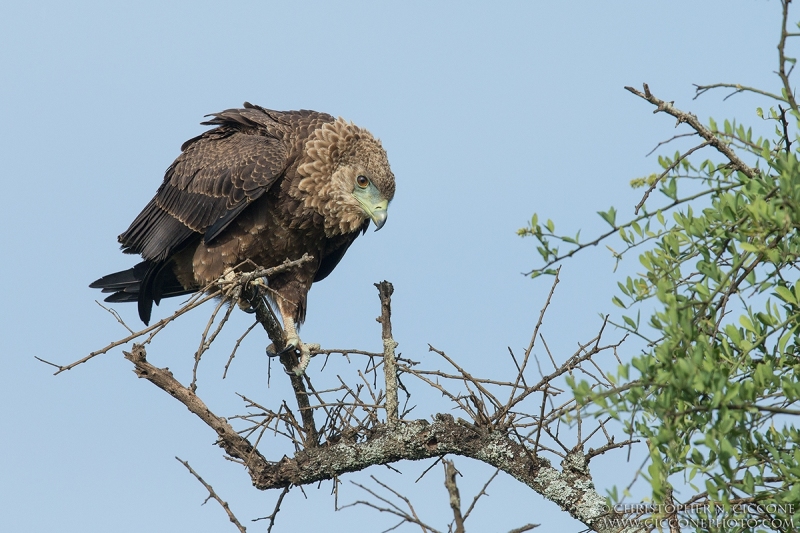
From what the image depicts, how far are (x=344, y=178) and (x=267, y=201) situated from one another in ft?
1.89

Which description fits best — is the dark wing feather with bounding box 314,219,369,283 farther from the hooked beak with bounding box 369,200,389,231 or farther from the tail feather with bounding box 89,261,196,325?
the tail feather with bounding box 89,261,196,325

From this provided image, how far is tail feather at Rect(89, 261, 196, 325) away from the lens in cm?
670

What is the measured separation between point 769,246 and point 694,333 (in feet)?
1.59

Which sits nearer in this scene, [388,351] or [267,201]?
[388,351]

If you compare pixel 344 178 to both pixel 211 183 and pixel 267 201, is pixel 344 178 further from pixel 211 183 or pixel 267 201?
pixel 211 183

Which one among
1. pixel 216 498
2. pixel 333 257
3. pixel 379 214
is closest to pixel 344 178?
pixel 379 214

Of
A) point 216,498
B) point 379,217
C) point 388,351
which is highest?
point 379,217

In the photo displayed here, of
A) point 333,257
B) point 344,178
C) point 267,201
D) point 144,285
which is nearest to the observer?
point 267,201

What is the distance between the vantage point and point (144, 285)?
6.69 meters

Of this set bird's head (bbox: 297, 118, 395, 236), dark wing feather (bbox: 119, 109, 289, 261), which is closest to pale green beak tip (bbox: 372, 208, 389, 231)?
bird's head (bbox: 297, 118, 395, 236)

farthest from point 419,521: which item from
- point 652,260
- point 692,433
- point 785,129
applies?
point 785,129

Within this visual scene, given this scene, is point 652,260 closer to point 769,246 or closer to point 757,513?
point 769,246

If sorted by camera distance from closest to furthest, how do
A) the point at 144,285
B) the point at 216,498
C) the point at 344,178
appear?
the point at 216,498 → the point at 344,178 → the point at 144,285

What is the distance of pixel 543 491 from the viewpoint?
4.32m
